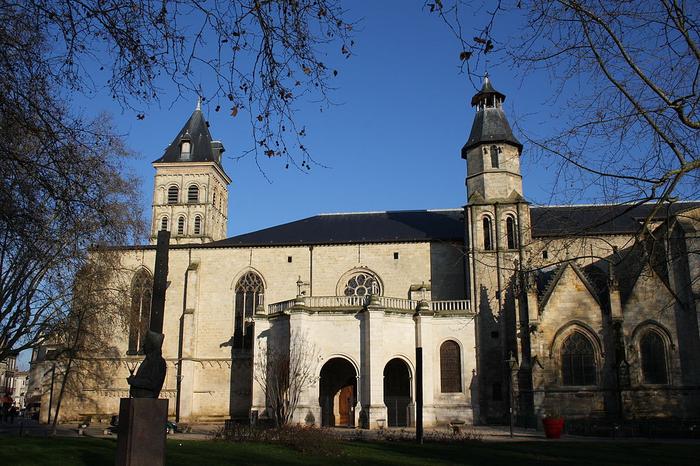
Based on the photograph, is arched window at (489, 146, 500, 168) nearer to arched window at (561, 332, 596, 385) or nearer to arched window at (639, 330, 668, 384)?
arched window at (561, 332, 596, 385)

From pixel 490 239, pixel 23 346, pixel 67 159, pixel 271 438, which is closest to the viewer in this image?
pixel 67 159

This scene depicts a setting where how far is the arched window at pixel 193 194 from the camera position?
170ft

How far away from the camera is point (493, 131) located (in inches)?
1518

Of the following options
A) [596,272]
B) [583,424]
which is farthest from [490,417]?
[596,272]

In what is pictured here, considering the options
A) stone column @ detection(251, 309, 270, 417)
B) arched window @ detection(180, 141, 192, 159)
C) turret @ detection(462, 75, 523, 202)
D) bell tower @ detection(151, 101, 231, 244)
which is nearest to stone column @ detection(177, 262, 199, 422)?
stone column @ detection(251, 309, 270, 417)

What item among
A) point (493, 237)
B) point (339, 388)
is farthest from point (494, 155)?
point (339, 388)

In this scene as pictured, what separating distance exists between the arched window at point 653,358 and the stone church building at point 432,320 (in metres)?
0.05

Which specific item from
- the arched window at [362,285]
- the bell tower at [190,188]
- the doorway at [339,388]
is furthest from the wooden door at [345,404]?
the bell tower at [190,188]

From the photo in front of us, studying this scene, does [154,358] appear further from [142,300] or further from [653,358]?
[142,300]

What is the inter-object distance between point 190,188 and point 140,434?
4424cm

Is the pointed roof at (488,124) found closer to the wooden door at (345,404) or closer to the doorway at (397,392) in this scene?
the doorway at (397,392)

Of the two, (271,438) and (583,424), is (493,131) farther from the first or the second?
(271,438)

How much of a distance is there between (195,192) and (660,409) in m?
37.1

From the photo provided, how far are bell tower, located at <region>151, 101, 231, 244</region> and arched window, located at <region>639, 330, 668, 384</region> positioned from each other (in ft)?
105
